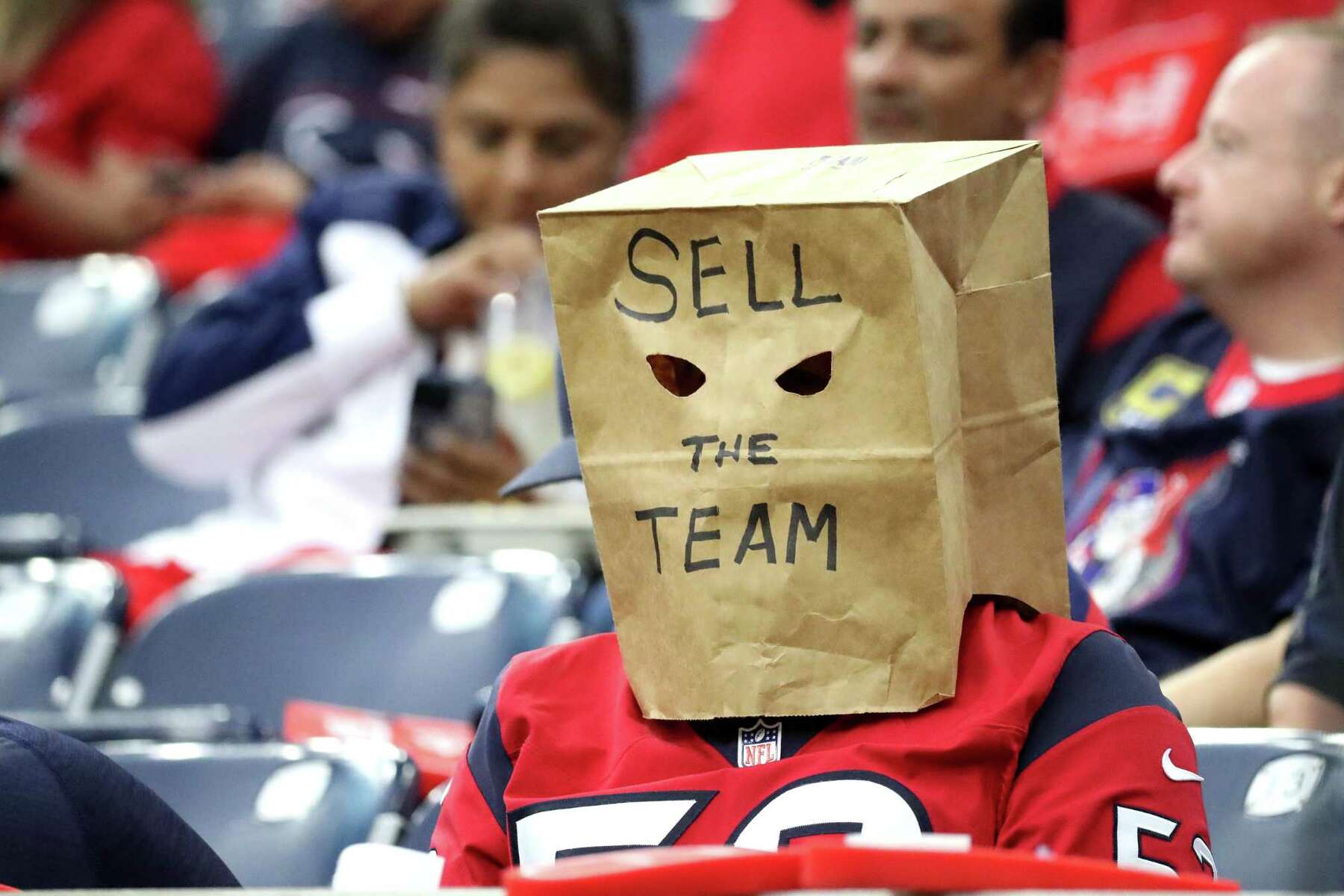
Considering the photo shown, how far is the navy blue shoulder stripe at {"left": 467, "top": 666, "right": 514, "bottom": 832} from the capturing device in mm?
1045

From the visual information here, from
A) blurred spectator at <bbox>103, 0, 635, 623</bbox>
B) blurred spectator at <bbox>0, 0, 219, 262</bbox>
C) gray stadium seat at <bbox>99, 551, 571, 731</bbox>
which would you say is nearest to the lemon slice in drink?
blurred spectator at <bbox>103, 0, 635, 623</bbox>

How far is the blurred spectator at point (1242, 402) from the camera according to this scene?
5.68 feet

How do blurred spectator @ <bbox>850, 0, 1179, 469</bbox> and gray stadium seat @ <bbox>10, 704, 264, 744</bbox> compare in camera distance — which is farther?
blurred spectator @ <bbox>850, 0, 1179, 469</bbox>

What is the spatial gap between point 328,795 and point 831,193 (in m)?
0.74

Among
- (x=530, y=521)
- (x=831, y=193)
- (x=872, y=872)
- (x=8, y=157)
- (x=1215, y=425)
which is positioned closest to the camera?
(x=872, y=872)

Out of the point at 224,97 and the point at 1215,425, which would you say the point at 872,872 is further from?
the point at 224,97

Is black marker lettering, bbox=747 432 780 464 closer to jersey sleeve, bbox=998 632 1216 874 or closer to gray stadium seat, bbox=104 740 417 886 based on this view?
jersey sleeve, bbox=998 632 1216 874

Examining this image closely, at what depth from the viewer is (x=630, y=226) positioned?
0.93 meters

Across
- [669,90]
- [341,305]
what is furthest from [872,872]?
[669,90]

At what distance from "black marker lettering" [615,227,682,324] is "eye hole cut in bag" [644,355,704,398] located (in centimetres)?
2

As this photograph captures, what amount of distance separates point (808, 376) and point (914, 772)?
0.70 feet

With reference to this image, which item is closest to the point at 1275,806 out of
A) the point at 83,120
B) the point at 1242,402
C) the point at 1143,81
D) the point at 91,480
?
the point at 1242,402

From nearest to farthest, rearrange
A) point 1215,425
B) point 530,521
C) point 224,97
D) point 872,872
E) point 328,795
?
point 872,872, point 328,795, point 1215,425, point 530,521, point 224,97

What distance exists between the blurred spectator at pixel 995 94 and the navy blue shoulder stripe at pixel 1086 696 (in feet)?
3.92
